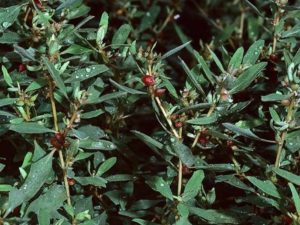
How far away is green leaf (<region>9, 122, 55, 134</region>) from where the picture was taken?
1.13m

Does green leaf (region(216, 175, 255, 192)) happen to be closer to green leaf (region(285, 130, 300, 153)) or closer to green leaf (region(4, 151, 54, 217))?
green leaf (region(285, 130, 300, 153))

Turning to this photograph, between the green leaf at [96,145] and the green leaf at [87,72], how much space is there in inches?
5.1

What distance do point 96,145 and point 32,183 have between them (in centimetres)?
17

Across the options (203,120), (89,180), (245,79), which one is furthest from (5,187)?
(245,79)

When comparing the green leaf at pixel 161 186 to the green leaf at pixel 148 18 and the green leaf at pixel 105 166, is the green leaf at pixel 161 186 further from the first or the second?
the green leaf at pixel 148 18

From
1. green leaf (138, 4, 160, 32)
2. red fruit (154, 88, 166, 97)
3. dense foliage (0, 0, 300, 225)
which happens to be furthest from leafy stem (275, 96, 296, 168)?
green leaf (138, 4, 160, 32)

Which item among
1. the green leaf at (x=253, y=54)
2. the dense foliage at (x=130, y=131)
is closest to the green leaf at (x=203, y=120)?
the dense foliage at (x=130, y=131)

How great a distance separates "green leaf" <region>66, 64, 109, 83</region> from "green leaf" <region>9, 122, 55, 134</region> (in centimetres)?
12

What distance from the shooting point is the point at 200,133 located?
1.24 meters

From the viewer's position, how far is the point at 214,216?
1168 millimetres

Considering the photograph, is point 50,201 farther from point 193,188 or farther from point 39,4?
point 39,4

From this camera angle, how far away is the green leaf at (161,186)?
1.14m

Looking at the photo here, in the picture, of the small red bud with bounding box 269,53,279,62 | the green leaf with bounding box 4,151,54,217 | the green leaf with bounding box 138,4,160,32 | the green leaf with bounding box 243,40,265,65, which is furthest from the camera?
the green leaf with bounding box 138,4,160,32

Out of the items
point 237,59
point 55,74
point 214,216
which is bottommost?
point 214,216
